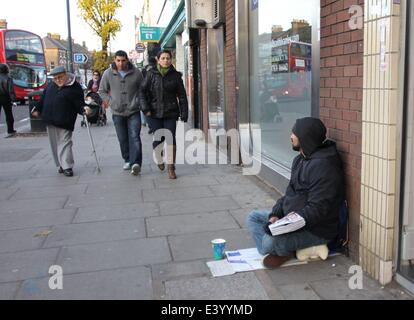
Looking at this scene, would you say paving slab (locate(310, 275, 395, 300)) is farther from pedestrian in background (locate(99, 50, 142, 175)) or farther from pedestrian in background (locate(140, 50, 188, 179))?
pedestrian in background (locate(99, 50, 142, 175))

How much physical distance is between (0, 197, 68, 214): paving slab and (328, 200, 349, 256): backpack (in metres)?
3.11

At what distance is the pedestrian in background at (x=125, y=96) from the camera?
695 cm

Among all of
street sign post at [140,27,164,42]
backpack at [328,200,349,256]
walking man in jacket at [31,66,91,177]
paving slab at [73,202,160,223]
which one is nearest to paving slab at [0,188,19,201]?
walking man in jacket at [31,66,91,177]

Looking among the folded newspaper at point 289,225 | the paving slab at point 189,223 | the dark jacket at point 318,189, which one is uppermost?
the dark jacket at point 318,189

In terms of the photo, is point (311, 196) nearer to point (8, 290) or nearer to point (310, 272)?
point (310, 272)

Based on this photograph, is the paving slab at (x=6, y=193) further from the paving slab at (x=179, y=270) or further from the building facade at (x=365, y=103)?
the building facade at (x=365, y=103)

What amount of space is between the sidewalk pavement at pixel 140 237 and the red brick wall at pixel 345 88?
595 mm

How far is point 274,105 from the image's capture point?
6.11m

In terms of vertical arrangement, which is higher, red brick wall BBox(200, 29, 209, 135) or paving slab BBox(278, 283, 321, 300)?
red brick wall BBox(200, 29, 209, 135)

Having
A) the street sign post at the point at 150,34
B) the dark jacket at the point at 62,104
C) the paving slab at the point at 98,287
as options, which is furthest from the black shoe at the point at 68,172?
the street sign post at the point at 150,34

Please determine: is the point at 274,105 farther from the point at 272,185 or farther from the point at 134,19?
the point at 134,19

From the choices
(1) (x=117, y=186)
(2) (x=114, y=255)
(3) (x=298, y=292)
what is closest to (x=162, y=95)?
(1) (x=117, y=186)

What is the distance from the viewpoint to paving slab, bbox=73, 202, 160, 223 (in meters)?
4.88

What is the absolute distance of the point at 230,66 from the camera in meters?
7.55
